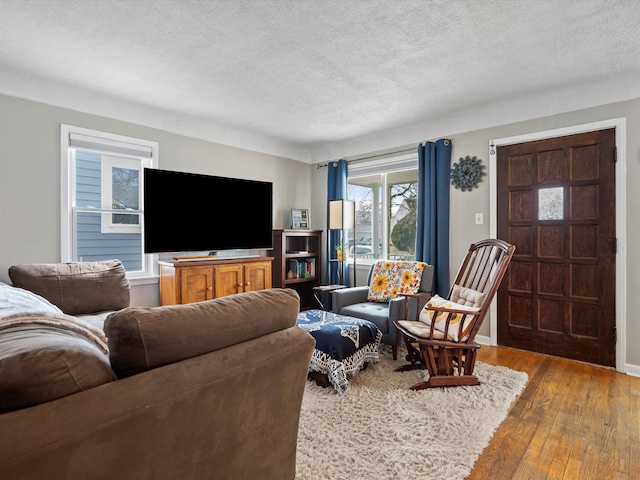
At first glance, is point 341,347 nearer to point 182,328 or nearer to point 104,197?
point 182,328

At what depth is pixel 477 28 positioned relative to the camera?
7.13 feet

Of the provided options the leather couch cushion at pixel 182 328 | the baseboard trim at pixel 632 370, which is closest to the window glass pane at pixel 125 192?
the leather couch cushion at pixel 182 328

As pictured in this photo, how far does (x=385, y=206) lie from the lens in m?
4.62

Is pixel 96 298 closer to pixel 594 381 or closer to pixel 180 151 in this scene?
pixel 180 151

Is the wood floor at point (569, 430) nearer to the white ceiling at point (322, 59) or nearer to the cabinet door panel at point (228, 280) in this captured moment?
the white ceiling at point (322, 59)

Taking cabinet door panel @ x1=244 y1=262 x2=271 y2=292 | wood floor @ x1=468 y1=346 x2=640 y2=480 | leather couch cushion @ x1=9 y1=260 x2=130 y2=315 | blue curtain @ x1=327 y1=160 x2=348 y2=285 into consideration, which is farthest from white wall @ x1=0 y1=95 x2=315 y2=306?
wood floor @ x1=468 y1=346 x2=640 y2=480

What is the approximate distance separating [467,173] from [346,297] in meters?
1.84

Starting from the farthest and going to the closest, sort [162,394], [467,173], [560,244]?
[467,173] < [560,244] < [162,394]

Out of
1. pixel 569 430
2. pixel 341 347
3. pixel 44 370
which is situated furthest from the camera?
pixel 341 347

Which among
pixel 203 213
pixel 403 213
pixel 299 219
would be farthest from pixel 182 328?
pixel 299 219

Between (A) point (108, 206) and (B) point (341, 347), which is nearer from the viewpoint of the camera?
(B) point (341, 347)

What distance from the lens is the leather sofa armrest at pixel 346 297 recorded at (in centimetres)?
354

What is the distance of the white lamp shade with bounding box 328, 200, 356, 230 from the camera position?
4.36 meters

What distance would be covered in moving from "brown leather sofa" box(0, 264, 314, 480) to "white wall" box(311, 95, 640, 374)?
113 inches
